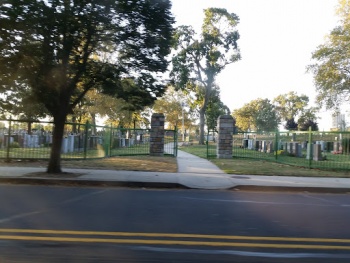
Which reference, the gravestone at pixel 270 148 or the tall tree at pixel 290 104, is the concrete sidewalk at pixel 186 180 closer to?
the gravestone at pixel 270 148

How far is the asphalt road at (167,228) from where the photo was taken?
15.8 feet

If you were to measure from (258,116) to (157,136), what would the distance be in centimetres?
6925

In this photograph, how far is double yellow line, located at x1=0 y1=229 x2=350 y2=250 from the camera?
5293 mm

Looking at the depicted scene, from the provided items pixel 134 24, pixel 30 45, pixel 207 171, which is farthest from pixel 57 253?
pixel 207 171

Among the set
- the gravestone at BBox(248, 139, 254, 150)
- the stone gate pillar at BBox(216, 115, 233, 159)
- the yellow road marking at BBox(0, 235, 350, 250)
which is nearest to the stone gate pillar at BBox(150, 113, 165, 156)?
the stone gate pillar at BBox(216, 115, 233, 159)

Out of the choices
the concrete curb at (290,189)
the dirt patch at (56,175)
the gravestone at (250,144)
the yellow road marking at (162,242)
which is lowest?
the yellow road marking at (162,242)

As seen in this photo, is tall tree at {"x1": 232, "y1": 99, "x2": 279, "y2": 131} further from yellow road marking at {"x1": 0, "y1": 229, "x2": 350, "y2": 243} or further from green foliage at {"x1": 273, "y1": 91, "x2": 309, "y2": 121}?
yellow road marking at {"x1": 0, "y1": 229, "x2": 350, "y2": 243}

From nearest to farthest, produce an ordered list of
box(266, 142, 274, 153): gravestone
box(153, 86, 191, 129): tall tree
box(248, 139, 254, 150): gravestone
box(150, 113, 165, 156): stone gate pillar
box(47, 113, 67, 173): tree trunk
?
box(47, 113, 67, 173): tree trunk, box(150, 113, 165, 156): stone gate pillar, box(266, 142, 274, 153): gravestone, box(248, 139, 254, 150): gravestone, box(153, 86, 191, 129): tall tree

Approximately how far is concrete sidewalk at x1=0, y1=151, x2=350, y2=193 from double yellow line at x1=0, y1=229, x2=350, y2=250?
5709mm

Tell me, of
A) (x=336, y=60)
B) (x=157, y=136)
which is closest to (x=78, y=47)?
(x=157, y=136)

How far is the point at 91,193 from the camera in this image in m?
9.73

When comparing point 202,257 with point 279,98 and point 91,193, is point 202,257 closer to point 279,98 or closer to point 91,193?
point 91,193

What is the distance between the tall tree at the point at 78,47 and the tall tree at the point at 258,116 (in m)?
76.2

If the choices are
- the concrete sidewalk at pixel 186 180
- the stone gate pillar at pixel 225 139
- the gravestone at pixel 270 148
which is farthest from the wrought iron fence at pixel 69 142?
the gravestone at pixel 270 148
